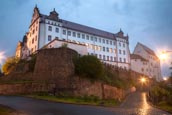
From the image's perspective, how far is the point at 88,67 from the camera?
37.1m

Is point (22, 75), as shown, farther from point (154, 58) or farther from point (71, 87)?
point (154, 58)

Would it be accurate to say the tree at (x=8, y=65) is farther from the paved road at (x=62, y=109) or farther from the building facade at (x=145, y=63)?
the building facade at (x=145, y=63)

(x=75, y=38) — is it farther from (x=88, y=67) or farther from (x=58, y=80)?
(x=58, y=80)

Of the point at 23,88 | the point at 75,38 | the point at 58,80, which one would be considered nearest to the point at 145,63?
the point at 75,38

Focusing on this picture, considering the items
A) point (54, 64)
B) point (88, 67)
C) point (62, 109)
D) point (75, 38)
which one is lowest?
point (62, 109)

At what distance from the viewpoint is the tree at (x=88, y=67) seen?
36.9 metres

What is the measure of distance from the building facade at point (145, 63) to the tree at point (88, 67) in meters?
43.1

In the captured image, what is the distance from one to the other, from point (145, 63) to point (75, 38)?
35805 millimetres

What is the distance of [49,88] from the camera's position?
33031mm

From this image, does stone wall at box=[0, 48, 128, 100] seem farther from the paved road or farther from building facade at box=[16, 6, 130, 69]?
building facade at box=[16, 6, 130, 69]

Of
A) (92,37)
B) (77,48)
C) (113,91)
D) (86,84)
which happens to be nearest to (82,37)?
(92,37)

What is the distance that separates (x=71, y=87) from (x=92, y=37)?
35.5 m

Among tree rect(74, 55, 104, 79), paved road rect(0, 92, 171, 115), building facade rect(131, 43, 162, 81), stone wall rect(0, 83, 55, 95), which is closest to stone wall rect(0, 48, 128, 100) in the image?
stone wall rect(0, 83, 55, 95)

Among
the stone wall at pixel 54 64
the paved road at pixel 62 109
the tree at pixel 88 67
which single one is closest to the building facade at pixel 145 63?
the tree at pixel 88 67
